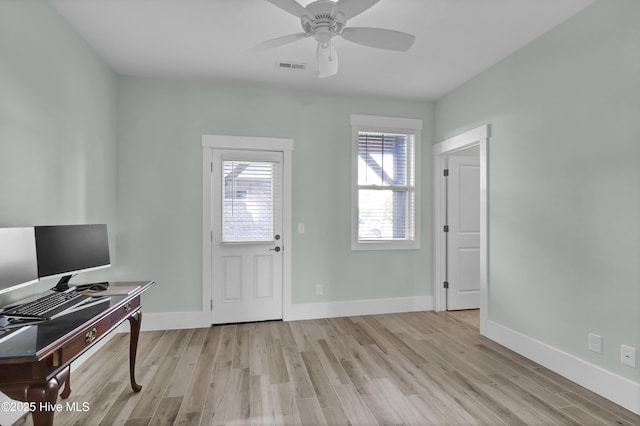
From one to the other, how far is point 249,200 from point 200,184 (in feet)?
1.84

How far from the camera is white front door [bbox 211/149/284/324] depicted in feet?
12.5

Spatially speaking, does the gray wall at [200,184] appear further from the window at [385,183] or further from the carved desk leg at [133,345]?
the carved desk leg at [133,345]

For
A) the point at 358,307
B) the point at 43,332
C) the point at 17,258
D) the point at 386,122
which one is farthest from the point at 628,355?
the point at 17,258

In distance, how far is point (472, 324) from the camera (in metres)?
3.85

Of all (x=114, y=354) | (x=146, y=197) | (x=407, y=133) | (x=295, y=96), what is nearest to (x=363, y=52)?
(x=295, y=96)

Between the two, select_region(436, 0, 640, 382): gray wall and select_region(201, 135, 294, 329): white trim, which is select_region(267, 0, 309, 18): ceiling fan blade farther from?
select_region(436, 0, 640, 382): gray wall

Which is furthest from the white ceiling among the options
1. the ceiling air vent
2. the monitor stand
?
the monitor stand

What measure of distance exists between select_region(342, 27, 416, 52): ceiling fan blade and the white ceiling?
322mm

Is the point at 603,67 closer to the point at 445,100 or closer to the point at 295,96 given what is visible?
the point at 445,100

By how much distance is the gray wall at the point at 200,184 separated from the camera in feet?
12.0

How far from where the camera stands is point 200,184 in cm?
377

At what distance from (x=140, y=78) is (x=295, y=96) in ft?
5.55

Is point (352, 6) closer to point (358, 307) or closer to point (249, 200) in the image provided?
point (249, 200)

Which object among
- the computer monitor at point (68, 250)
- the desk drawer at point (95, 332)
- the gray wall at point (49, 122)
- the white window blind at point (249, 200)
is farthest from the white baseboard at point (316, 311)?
the desk drawer at point (95, 332)
